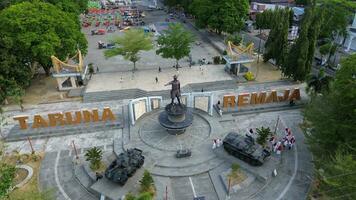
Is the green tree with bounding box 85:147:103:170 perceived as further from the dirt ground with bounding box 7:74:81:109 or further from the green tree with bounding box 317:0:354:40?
the green tree with bounding box 317:0:354:40

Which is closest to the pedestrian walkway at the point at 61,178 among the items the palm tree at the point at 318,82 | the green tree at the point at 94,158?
the green tree at the point at 94,158

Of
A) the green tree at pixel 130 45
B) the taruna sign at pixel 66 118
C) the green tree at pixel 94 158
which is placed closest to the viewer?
the green tree at pixel 94 158

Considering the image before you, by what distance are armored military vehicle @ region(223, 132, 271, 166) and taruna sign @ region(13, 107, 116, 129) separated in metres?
14.7

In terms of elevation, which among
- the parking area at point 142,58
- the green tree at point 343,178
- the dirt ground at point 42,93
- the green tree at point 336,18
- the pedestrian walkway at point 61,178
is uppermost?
the green tree at point 336,18

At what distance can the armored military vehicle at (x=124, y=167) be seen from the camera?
23.2 meters

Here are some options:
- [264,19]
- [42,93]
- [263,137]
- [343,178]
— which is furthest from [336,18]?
[42,93]

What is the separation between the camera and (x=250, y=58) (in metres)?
45.3

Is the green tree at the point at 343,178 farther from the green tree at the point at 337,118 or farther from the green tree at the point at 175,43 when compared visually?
the green tree at the point at 175,43

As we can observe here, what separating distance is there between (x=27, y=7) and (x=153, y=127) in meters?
27.8

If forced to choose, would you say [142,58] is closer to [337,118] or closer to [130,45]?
[130,45]

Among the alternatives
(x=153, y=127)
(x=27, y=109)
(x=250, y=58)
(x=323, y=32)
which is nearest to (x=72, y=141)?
(x=153, y=127)

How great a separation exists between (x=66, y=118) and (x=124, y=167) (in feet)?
Result: 41.7

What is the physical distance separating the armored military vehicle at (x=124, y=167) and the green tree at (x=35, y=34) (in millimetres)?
22925

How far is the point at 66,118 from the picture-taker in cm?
3244
